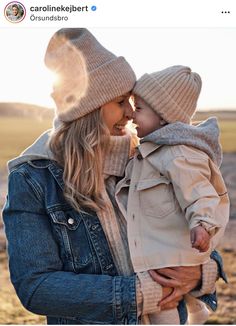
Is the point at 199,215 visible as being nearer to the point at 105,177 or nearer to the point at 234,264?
the point at 105,177

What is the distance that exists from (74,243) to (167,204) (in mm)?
286

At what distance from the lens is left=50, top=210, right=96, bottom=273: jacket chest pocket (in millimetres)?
1821

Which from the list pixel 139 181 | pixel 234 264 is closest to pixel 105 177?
pixel 139 181

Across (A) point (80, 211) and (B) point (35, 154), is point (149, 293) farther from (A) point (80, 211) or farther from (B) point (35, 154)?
(B) point (35, 154)

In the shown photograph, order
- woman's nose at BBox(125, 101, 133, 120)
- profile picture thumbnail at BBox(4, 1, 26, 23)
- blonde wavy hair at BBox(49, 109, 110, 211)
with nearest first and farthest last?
blonde wavy hair at BBox(49, 109, 110, 211)
woman's nose at BBox(125, 101, 133, 120)
profile picture thumbnail at BBox(4, 1, 26, 23)

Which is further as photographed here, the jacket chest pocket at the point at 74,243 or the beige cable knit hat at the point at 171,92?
the beige cable knit hat at the point at 171,92

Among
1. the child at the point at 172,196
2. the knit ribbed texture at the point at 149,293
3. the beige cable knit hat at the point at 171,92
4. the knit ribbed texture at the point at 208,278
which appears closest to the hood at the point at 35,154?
the child at the point at 172,196

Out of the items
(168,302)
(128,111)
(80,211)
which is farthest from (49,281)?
(128,111)

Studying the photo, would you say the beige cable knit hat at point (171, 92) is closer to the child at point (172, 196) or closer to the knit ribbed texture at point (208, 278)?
the child at point (172, 196)

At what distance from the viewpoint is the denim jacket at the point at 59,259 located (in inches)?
69.9

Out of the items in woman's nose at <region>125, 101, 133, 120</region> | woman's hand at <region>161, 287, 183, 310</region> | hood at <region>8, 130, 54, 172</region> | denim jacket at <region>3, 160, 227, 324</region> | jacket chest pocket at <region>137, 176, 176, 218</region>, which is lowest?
woman's hand at <region>161, 287, 183, 310</region>

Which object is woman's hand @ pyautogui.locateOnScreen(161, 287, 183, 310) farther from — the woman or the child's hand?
the child's hand

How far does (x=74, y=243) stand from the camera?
1828 millimetres

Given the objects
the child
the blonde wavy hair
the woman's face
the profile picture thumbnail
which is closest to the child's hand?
the child
